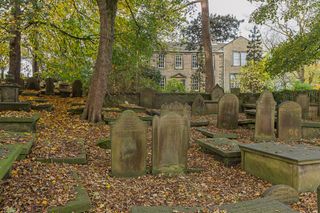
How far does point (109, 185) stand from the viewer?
4.88m

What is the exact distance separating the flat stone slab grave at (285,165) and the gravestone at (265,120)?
90.6 inches

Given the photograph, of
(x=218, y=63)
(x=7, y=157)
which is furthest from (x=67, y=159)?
(x=218, y=63)

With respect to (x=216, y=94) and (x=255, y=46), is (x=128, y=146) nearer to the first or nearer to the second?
(x=216, y=94)

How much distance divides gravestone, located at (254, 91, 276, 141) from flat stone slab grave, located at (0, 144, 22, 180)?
→ 6372mm

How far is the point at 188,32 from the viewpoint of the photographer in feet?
109

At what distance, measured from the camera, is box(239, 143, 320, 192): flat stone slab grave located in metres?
5.18

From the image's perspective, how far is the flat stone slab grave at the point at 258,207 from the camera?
157 inches

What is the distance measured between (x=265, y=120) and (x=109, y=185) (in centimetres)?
550

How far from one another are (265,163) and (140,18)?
8.55 m

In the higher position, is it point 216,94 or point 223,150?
point 216,94

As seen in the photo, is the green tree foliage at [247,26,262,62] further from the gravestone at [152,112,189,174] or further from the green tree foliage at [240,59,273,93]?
the gravestone at [152,112,189,174]

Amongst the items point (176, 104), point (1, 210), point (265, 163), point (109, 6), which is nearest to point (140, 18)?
point (109, 6)

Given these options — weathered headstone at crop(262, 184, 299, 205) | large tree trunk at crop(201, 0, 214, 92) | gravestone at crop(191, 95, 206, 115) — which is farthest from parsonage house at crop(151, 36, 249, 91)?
weathered headstone at crop(262, 184, 299, 205)

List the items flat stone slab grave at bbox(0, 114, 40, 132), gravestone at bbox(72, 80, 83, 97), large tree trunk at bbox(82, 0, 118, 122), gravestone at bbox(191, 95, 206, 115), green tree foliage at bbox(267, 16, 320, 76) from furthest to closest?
gravestone at bbox(72, 80, 83, 97)
green tree foliage at bbox(267, 16, 320, 76)
gravestone at bbox(191, 95, 206, 115)
large tree trunk at bbox(82, 0, 118, 122)
flat stone slab grave at bbox(0, 114, 40, 132)
